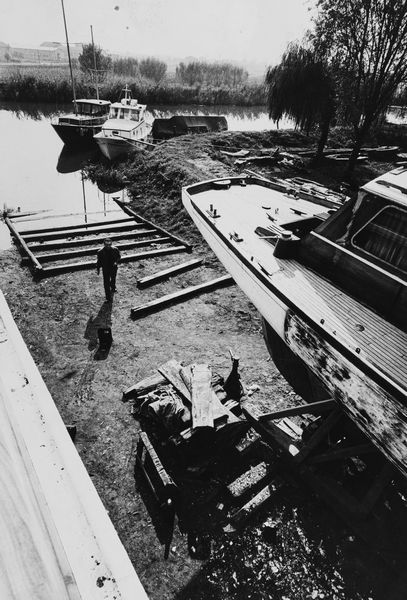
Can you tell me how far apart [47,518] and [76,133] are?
79.0 feet

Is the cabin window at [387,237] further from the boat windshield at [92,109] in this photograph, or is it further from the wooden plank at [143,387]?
the boat windshield at [92,109]

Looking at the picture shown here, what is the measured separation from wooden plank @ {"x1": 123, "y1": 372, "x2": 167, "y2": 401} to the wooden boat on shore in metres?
1.97

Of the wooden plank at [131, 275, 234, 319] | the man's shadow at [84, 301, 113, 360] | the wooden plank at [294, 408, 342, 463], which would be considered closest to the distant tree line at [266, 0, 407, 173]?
the wooden plank at [131, 275, 234, 319]

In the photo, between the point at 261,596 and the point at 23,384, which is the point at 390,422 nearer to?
the point at 261,596

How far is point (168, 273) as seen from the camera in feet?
31.3

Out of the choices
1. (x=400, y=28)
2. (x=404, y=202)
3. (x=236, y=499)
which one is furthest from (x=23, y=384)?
(x=400, y=28)

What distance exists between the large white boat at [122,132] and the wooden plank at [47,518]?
792 inches

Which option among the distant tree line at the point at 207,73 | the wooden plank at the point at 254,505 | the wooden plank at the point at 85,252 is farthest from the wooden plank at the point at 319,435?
the distant tree line at the point at 207,73

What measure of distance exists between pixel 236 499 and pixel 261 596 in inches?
38.4

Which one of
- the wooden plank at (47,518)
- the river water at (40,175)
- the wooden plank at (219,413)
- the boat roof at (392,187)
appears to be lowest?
the river water at (40,175)

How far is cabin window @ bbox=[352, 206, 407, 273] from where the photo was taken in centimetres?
462

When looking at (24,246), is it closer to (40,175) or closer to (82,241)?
(82,241)

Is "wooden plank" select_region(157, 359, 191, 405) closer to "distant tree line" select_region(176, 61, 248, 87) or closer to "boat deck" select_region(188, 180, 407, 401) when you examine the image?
"boat deck" select_region(188, 180, 407, 401)

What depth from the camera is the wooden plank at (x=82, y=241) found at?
1065 centimetres
